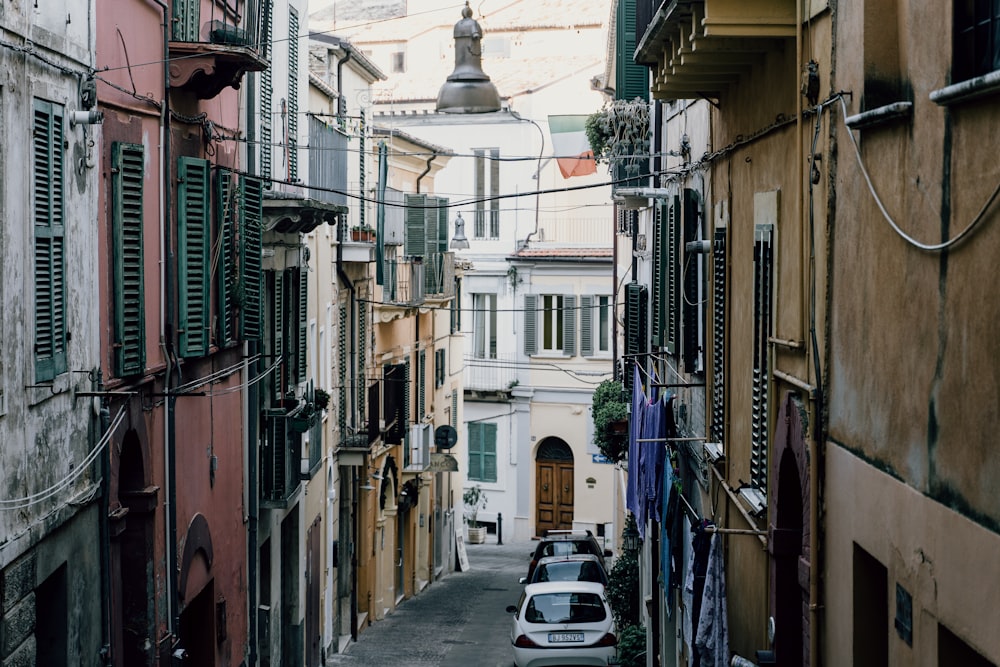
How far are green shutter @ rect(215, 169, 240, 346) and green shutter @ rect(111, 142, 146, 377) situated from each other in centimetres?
260

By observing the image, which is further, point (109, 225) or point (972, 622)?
point (109, 225)

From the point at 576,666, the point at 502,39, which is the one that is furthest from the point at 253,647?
the point at 502,39

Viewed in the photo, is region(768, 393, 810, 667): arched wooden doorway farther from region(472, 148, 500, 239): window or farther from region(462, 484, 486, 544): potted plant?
region(472, 148, 500, 239): window

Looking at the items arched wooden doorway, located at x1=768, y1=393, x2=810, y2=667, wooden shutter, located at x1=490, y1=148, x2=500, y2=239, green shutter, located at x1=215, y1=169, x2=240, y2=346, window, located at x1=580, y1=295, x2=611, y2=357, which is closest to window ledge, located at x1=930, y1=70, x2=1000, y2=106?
arched wooden doorway, located at x1=768, y1=393, x2=810, y2=667

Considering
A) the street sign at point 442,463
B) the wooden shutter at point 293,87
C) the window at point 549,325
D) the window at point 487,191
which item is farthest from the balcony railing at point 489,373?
the wooden shutter at point 293,87

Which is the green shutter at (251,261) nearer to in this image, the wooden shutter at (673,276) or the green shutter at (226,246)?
the green shutter at (226,246)

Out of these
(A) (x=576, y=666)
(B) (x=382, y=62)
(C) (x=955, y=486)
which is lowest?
(A) (x=576, y=666)

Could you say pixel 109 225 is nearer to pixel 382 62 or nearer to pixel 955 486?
pixel 955 486

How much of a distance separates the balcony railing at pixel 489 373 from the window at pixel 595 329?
2.66m

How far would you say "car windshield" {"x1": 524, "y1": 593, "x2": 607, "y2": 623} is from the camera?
21094mm

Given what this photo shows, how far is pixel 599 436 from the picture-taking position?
92.7ft

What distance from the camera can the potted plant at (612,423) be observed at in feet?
89.9

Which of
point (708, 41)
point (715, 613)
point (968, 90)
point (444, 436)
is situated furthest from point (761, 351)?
point (444, 436)

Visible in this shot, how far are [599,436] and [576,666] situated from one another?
312 inches
